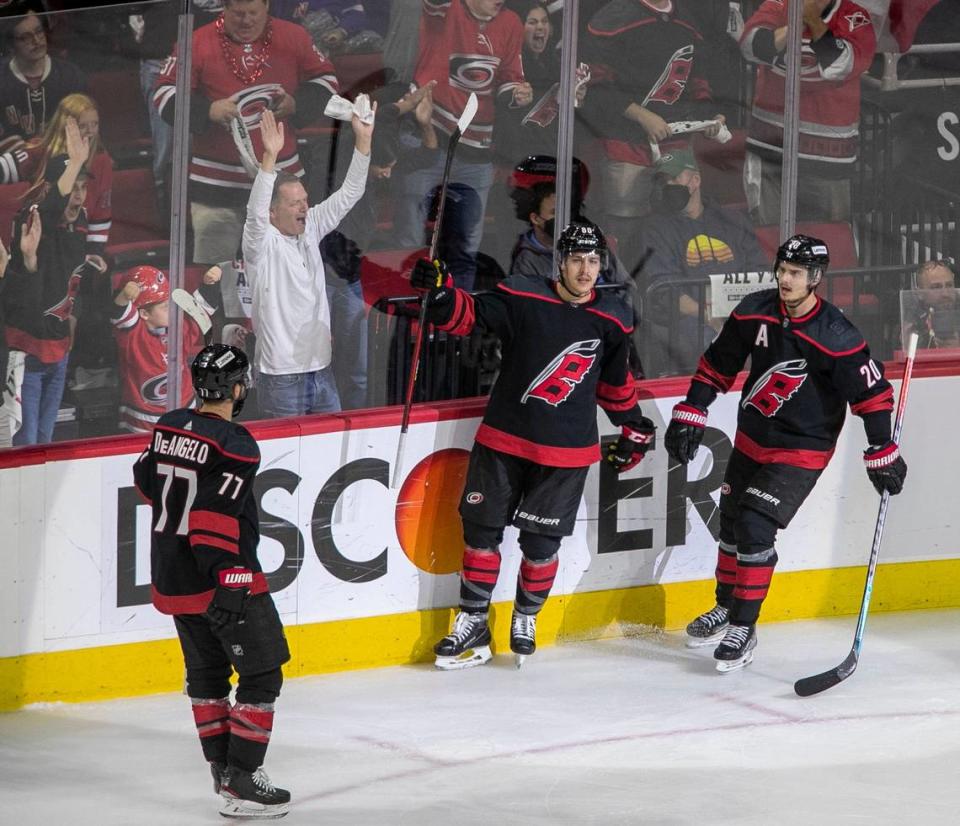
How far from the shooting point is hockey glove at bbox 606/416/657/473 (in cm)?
548

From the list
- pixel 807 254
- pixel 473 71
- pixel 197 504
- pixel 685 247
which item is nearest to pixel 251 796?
pixel 197 504

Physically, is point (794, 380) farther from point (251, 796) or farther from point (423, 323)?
point (251, 796)

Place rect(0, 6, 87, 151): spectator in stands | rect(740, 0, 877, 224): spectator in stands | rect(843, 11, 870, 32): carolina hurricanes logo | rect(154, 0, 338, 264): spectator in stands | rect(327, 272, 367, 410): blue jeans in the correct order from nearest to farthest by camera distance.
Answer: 1. rect(0, 6, 87, 151): spectator in stands
2. rect(154, 0, 338, 264): spectator in stands
3. rect(327, 272, 367, 410): blue jeans
4. rect(740, 0, 877, 224): spectator in stands
5. rect(843, 11, 870, 32): carolina hurricanes logo

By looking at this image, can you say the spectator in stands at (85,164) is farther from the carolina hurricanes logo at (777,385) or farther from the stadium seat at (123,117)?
the carolina hurricanes logo at (777,385)

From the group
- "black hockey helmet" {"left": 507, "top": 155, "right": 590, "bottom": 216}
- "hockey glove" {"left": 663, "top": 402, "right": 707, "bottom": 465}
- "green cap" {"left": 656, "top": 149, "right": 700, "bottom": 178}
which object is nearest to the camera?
"hockey glove" {"left": 663, "top": 402, "right": 707, "bottom": 465}

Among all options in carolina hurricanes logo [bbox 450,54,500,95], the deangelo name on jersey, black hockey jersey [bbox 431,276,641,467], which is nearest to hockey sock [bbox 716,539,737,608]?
black hockey jersey [bbox 431,276,641,467]

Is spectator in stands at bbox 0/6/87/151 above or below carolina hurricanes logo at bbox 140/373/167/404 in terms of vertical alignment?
above

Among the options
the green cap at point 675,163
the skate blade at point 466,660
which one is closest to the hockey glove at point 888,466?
the green cap at point 675,163

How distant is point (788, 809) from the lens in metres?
4.26

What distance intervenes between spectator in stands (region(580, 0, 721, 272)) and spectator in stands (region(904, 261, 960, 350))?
3.19 feet

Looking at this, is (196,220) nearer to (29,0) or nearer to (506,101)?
(29,0)

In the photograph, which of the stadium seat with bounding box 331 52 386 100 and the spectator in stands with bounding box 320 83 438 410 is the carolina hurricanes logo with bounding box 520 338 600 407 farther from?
the stadium seat with bounding box 331 52 386 100

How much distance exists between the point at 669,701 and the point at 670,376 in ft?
4.01

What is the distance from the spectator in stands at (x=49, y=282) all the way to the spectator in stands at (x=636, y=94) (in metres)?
1.64
